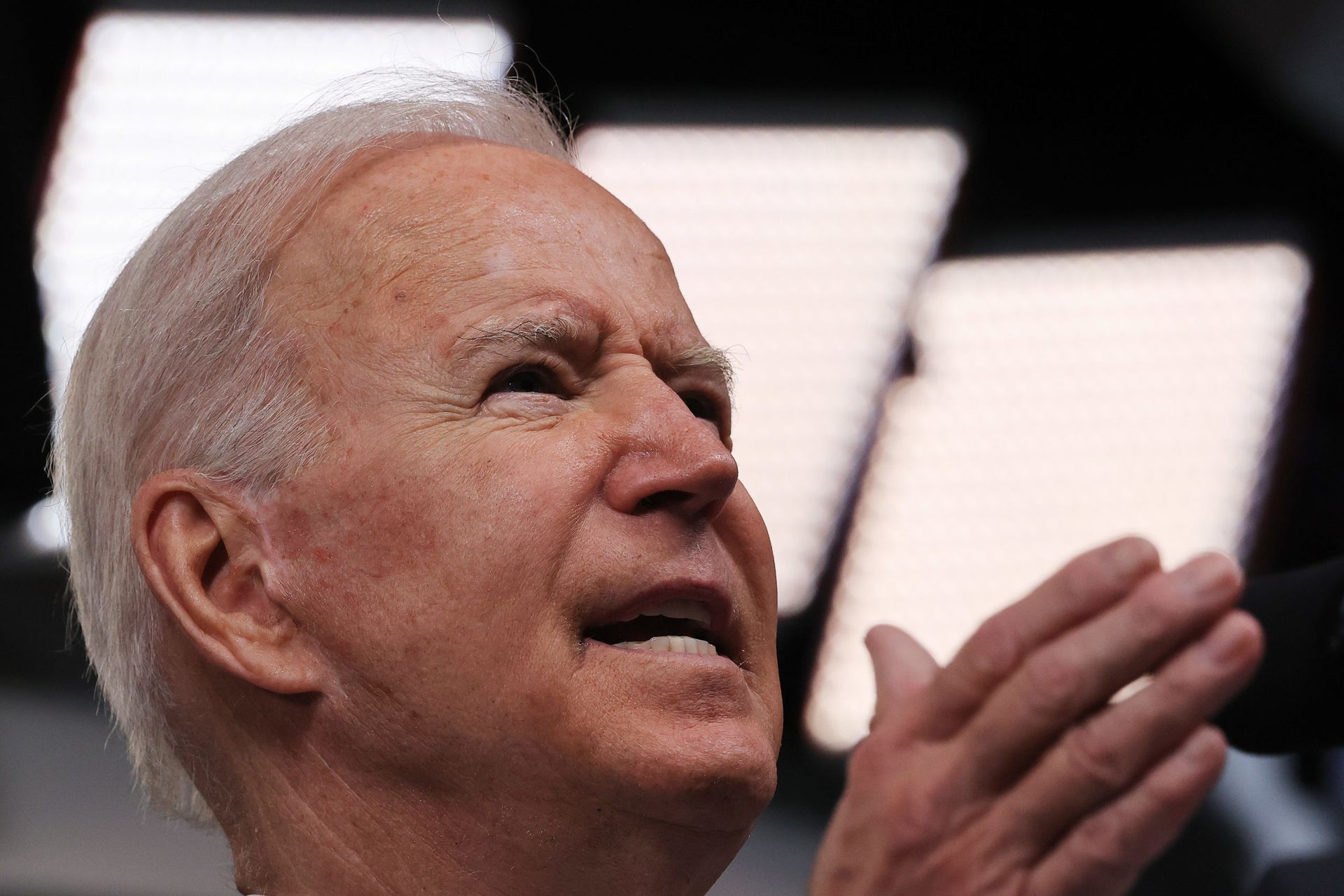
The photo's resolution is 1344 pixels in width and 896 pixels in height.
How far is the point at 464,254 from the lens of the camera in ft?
4.38

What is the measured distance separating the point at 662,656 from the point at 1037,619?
1.31ft

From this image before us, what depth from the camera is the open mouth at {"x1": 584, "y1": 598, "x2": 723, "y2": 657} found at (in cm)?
123

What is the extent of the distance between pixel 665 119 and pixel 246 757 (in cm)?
137

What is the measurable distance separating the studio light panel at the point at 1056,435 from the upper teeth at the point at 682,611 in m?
1.32

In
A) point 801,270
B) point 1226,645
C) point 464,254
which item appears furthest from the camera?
point 801,270

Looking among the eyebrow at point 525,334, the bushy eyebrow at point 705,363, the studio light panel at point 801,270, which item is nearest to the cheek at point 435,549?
the eyebrow at point 525,334

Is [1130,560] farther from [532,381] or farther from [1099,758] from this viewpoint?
[532,381]

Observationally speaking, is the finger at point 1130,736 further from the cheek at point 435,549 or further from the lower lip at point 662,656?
the cheek at point 435,549

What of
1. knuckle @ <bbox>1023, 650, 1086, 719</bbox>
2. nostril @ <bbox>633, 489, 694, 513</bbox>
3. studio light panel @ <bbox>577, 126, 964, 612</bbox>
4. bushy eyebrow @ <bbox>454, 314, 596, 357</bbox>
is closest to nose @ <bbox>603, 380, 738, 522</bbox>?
nostril @ <bbox>633, 489, 694, 513</bbox>

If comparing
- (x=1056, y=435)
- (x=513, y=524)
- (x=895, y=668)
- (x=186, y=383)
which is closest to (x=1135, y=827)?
(x=895, y=668)

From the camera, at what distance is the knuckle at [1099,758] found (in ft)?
2.72

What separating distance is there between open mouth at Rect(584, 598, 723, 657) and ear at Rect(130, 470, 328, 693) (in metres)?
0.29

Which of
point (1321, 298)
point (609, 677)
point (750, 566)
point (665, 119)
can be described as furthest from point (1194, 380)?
point (609, 677)

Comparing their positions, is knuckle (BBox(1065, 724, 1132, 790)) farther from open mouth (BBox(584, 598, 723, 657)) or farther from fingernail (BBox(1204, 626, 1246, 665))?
open mouth (BBox(584, 598, 723, 657))
